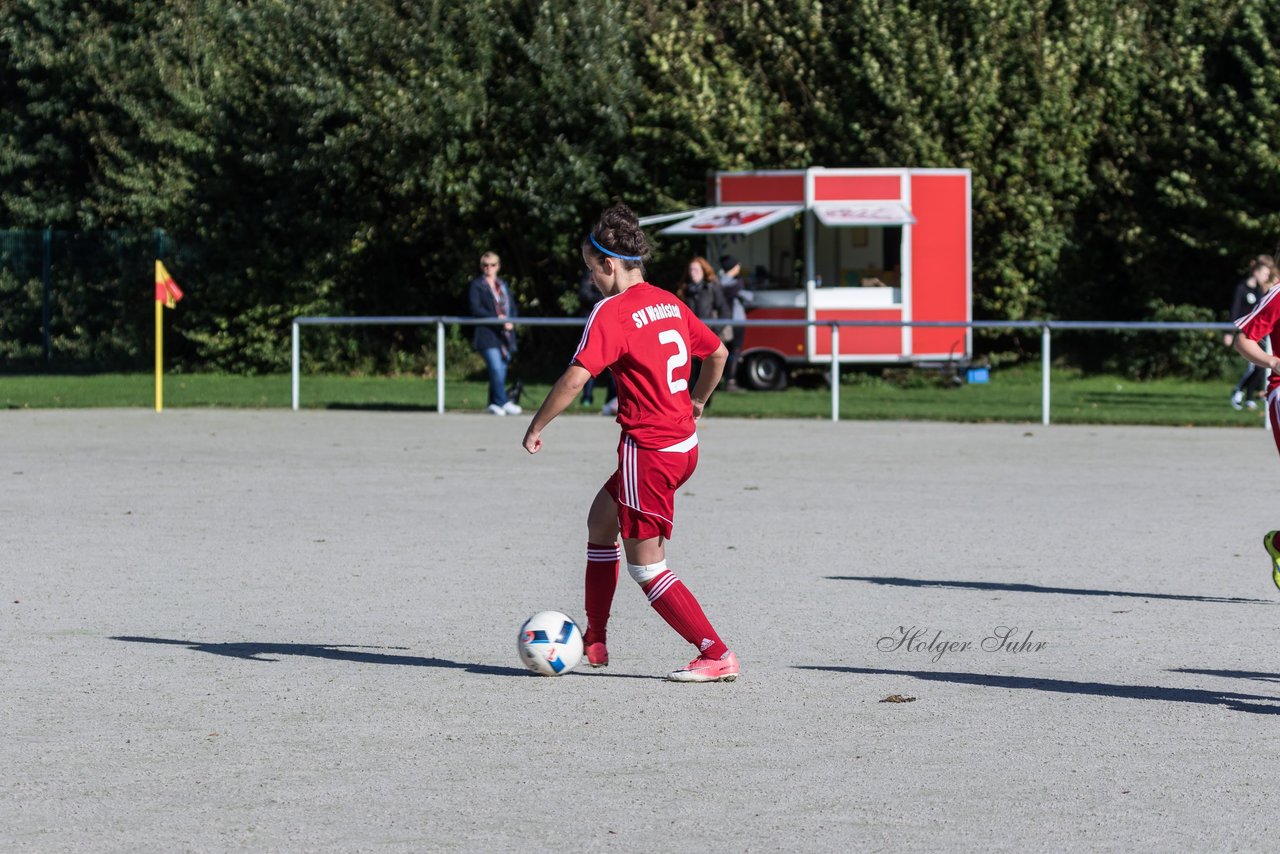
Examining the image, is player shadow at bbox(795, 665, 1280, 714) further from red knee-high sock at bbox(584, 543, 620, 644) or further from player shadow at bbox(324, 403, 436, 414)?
player shadow at bbox(324, 403, 436, 414)

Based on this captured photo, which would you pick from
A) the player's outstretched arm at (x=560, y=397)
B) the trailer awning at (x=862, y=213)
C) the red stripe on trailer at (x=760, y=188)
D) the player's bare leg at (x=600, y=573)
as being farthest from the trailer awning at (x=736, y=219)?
the player's outstretched arm at (x=560, y=397)

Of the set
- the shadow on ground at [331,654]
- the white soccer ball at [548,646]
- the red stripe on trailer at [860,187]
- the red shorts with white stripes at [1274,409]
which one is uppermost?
the red stripe on trailer at [860,187]

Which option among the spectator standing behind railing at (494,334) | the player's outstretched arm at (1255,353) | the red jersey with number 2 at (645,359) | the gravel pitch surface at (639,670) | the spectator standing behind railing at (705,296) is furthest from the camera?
the spectator standing behind railing at (705,296)

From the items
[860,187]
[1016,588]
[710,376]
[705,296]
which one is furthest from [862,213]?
[710,376]

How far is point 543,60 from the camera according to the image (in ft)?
94.1

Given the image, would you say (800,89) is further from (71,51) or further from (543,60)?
(71,51)

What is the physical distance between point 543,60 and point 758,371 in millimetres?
5796

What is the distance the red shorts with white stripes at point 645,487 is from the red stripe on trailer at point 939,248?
20450mm

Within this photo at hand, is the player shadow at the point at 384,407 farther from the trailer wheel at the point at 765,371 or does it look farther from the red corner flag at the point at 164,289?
the trailer wheel at the point at 765,371

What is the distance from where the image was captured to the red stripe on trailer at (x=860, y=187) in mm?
26750

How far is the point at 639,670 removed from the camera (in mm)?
7297

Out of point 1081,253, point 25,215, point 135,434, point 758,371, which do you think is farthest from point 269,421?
point 25,215

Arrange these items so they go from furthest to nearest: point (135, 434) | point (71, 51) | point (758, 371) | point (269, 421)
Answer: point (71, 51) < point (758, 371) < point (269, 421) < point (135, 434)

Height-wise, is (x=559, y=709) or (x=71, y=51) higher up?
(x=71, y=51)
